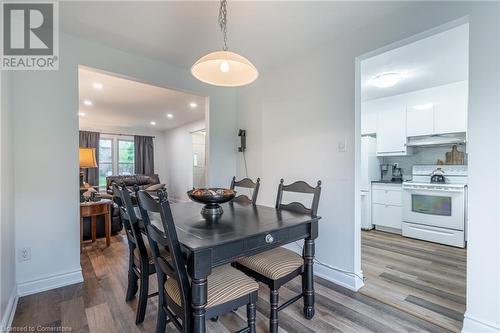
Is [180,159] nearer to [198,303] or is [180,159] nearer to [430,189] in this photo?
[430,189]

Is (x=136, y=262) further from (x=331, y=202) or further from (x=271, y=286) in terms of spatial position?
(x=331, y=202)

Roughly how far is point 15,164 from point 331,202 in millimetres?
3015

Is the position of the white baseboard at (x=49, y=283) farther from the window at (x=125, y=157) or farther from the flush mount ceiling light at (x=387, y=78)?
the window at (x=125, y=157)

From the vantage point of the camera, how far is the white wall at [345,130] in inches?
62.3

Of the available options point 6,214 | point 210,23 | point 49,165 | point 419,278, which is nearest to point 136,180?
point 49,165

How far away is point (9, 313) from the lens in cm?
176

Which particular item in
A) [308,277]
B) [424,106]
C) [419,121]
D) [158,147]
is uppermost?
[424,106]

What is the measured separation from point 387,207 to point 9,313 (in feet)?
15.8

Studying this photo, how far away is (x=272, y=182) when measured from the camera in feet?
10.6

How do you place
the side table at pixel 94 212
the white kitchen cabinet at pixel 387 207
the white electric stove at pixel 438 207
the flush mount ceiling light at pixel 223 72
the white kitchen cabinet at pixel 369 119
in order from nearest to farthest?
the flush mount ceiling light at pixel 223 72 < the side table at pixel 94 212 < the white electric stove at pixel 438 207 < the white kitchen cabinet at pixel 387 207 < the white kitchen cabinet at pixel 369 119

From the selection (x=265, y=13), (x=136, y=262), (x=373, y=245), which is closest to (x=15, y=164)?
(x=136, y=262)

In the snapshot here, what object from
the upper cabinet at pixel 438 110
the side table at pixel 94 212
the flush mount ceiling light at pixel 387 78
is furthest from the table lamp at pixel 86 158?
the upper cabinet at pixel 438 110

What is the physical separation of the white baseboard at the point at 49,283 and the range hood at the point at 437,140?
5.02m

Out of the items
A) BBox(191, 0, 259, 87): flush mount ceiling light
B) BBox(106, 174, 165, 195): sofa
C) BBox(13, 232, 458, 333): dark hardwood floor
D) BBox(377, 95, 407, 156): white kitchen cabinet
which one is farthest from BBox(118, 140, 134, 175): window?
BBox(377, 95, 407, 156): white kitchen cabinet
